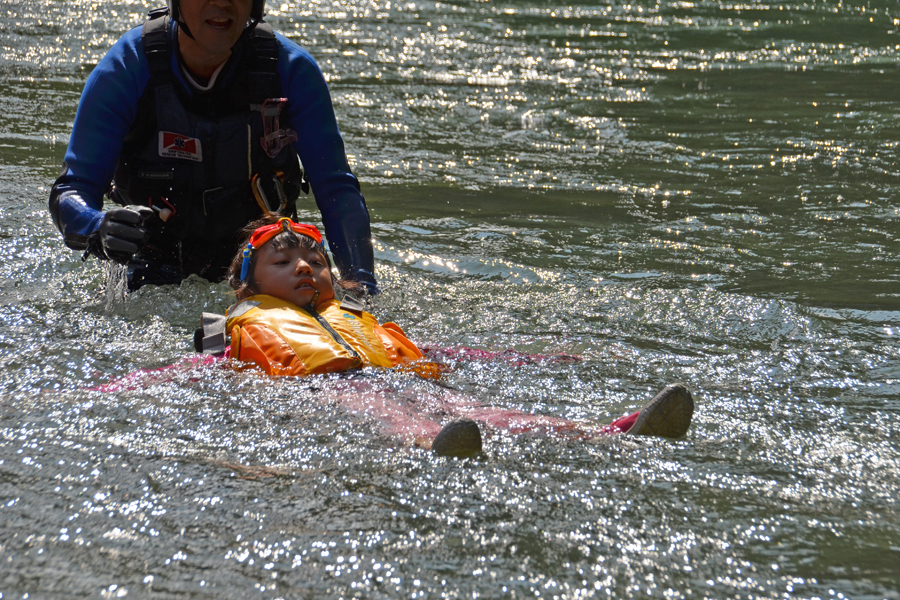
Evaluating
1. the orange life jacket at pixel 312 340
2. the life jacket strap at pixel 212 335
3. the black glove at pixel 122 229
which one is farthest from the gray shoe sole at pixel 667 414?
the black glove at pixel 122 229

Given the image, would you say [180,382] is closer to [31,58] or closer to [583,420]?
[583,420]

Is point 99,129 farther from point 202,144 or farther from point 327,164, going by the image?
point 327,164

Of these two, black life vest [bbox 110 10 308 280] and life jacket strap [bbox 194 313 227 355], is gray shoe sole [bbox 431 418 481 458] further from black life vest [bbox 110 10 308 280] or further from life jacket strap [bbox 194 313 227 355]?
black life vest [bbox 110 10 308 280]

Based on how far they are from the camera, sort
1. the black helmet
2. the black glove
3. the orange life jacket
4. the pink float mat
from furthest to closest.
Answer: the black helmet < the black glove < the orange life jacket < the pink float mat

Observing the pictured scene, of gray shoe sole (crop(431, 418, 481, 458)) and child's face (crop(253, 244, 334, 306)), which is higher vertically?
child's face (crop(253, 244, 334, 306))

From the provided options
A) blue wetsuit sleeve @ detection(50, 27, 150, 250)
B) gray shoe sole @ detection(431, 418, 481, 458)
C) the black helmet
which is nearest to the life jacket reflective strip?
gray shoe sole @ detection(431, 418, 481, 458)

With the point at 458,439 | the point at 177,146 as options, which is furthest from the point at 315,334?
the point at 177,146

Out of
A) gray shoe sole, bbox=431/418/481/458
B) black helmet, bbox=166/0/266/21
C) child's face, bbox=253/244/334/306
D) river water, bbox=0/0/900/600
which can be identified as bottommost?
river water, bbox=0/0/900/600

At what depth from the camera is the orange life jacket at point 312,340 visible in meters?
3.98

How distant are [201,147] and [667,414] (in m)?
2.69

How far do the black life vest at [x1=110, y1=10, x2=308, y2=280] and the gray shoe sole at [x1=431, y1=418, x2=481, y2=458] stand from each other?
2147mm

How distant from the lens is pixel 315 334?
162 inches

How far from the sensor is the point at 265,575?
8.76 feet

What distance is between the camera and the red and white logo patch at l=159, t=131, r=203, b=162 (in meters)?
4.80
